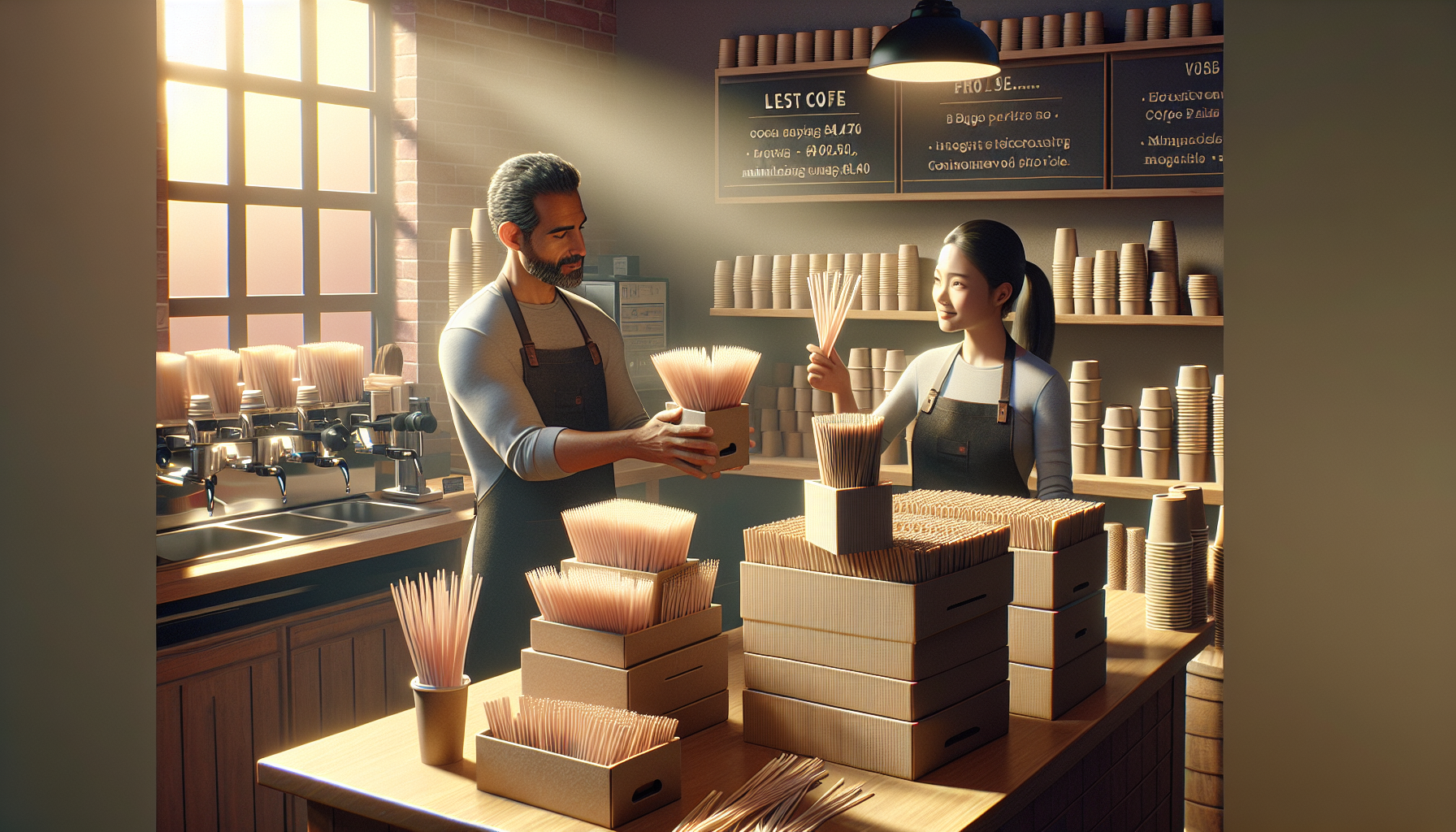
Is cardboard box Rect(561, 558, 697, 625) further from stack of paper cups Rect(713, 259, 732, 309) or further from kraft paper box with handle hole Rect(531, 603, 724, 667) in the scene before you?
stack of paper cups Rect(713, 259, 732, 309)

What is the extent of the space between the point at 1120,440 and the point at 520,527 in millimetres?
2397

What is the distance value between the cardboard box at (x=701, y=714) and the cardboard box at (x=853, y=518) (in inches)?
12.1

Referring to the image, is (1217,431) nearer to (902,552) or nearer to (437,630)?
(902,552)

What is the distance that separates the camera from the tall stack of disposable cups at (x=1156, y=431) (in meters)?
4.18

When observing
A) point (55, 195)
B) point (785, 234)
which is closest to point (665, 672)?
point (55, 195)

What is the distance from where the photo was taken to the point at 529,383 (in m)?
2.77

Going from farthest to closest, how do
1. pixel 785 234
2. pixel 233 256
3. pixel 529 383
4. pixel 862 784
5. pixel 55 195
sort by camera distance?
pixel 785 234 → pixel 233 256 → pixel 529 383 → pixel 862 784 → pixel 55 195

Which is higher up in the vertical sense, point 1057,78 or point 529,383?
point 1057,78

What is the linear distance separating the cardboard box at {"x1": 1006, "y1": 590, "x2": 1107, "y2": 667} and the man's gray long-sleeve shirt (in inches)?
43.3

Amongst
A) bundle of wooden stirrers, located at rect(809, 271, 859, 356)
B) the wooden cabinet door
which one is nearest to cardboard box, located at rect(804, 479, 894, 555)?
bundle of wooden stirrers, located at rect(809, 271, 859, 356)

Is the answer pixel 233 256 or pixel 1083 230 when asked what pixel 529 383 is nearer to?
pixel 233 256

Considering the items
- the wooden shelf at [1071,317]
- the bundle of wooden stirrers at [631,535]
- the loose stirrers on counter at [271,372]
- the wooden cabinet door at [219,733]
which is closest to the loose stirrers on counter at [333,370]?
the loose stirrers on counter at [271,372]

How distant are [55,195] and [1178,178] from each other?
3.95m

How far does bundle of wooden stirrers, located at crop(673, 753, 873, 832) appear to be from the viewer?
1288 millimetres
